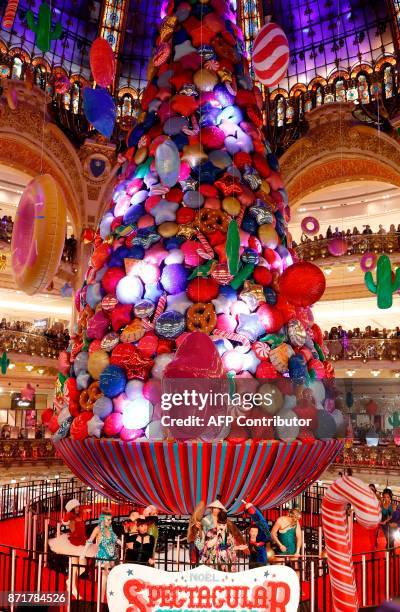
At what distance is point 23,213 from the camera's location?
5605mm

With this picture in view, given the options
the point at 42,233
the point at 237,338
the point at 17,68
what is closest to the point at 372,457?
the point at 237,338

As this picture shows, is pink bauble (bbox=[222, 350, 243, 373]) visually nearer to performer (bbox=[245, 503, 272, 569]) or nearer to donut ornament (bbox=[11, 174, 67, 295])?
performer (bbox=[245, 503, 272, 569])

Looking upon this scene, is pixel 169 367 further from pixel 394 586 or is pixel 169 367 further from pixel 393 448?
pixel 393 448

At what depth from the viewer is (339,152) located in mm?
17328

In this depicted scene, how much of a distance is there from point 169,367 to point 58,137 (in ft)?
42.3

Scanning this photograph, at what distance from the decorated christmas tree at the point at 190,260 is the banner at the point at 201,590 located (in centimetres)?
167

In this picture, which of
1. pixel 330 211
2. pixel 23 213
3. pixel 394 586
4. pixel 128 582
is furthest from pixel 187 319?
pixel 330 211

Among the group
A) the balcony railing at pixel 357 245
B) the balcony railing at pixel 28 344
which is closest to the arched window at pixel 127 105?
the balcony railing at pixel 357 245

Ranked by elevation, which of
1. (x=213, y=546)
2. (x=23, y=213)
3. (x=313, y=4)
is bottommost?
(x=213, y=546)

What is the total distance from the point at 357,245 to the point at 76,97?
9.32 m

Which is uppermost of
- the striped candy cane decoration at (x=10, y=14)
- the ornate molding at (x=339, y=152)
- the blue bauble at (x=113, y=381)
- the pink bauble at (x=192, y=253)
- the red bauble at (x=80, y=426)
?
the ornate molding at (x=339, y=152)

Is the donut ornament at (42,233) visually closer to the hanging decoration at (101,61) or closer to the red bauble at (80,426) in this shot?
the red bauble at (80,426)

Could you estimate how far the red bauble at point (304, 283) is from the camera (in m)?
5.29

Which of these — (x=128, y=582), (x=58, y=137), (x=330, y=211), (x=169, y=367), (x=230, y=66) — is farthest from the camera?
(x=330, y=211)
